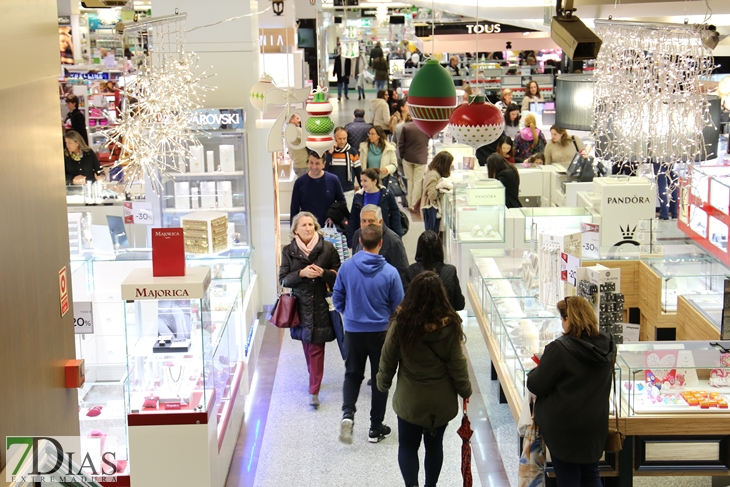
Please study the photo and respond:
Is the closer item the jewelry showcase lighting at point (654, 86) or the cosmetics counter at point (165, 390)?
the cosmetics counter at point (165, 390)

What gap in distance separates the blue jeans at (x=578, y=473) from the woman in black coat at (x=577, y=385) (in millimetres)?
32

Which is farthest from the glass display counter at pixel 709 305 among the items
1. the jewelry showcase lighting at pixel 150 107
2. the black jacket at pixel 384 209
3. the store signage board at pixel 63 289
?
the store signage board at pixel 63 289

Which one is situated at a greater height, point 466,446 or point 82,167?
point 82,167

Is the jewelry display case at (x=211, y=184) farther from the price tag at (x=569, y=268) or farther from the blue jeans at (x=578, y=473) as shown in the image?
the blue jeans at (x=578, y=473)

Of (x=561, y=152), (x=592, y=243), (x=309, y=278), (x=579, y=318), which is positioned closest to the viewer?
(x=579, y=318)

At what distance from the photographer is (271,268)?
30.5ft

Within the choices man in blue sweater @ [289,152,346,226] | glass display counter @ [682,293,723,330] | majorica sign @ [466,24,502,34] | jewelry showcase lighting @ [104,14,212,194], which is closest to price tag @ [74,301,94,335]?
jewelry showcase lighting @ [104,14,212,194]

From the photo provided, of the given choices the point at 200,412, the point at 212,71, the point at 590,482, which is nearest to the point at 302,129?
the point at 212,71

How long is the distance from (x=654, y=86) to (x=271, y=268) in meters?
4.29

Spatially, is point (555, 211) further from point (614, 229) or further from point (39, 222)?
point (39, 222)

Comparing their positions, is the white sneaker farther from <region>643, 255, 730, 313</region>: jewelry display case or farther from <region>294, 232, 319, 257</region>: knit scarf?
<region>643, 255, 730, 313</region>: jewelry display case

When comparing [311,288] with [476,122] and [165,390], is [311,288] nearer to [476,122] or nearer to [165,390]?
[476,122]

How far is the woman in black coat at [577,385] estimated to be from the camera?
4.51 meters

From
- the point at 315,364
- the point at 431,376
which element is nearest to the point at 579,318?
the point at 431,376
